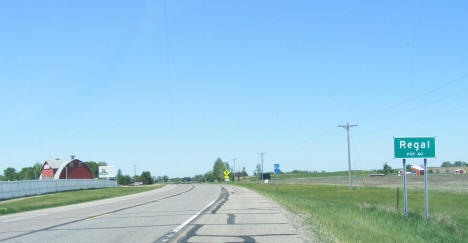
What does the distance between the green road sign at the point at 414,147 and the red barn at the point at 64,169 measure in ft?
291

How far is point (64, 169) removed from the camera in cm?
9719

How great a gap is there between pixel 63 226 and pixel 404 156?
1229 centimetres

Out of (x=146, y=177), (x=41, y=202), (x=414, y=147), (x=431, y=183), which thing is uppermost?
(x=414, y=147)

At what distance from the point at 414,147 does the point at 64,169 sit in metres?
93.4

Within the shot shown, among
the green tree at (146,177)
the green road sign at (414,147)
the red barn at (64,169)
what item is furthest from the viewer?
the green tree at (146,177)

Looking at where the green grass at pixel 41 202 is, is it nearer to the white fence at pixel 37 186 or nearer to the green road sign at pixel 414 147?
the white fence at pixel 37 186

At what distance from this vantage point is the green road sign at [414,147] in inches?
634

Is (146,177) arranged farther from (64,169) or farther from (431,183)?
(431,183)

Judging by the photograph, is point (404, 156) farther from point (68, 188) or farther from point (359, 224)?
point (68, 188)

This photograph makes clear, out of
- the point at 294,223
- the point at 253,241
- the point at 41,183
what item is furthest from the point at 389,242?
the point at 41,183

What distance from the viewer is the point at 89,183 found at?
79062mm

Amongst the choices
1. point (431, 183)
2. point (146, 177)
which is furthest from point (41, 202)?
point (146, 177)

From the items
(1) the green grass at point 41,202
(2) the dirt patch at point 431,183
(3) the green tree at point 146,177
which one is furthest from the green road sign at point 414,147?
(3) the green tree at point 146,177

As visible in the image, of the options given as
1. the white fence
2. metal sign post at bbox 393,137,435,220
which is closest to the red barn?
the white fence
